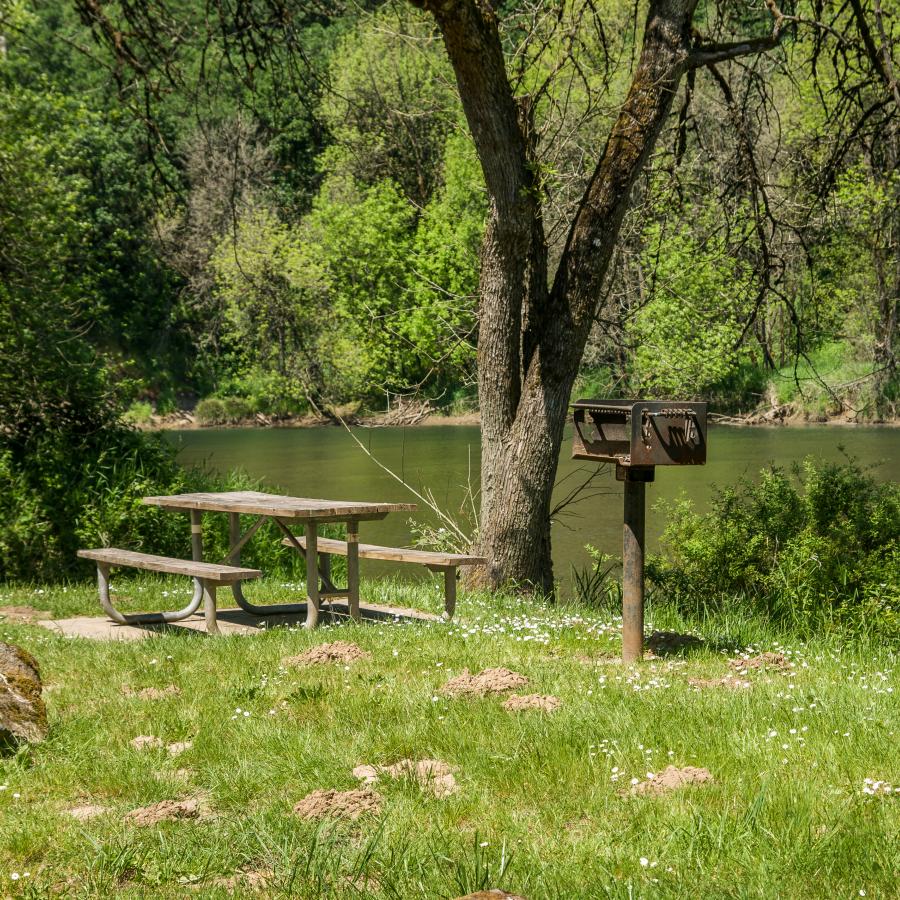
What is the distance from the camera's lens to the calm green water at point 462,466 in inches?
719

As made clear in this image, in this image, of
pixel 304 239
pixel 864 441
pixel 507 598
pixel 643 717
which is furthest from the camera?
pixel 304 239

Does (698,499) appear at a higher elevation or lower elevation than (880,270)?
lower

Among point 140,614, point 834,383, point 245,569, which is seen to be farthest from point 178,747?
point 834,383

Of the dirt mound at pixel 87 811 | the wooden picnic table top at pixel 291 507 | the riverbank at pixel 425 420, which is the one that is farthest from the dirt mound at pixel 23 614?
the riverbank at pixel 425 420

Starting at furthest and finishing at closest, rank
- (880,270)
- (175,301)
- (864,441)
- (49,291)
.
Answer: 1. (175,301)
2. (880,270)
3. (864,441)
4. (49,291)

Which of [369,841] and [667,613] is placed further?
[667,613]

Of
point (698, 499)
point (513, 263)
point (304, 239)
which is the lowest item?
point (698, 499)

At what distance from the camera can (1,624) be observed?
8617 millimetres

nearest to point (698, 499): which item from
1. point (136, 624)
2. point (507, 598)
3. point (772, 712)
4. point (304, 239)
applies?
point (507, 598)

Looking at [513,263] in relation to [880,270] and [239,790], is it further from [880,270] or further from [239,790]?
[880,270]

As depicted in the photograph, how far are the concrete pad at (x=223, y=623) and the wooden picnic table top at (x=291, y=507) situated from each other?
818mm

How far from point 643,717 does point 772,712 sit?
0.56 meters

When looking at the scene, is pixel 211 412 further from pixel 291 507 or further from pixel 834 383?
pixel 291 507

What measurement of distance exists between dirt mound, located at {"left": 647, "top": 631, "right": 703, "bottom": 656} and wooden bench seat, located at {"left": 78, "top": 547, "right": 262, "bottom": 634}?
2.60 m
